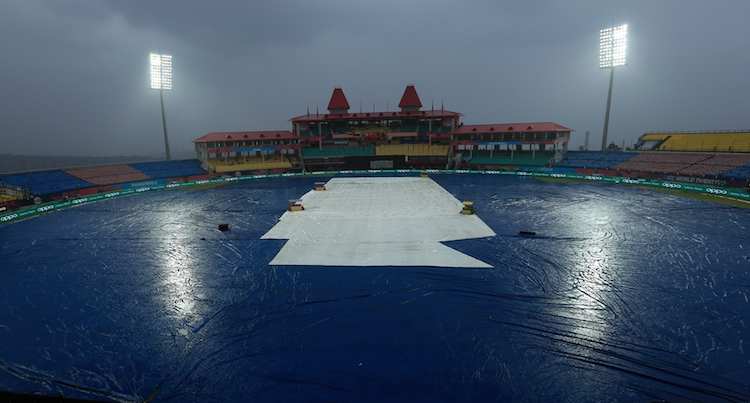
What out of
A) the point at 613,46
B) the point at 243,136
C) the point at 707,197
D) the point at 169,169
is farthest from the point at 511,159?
the point at 169,169

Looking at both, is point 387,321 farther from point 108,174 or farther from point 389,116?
point 389,116

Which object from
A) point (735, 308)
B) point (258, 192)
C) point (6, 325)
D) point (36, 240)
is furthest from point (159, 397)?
point (258, 192)

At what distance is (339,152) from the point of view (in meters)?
80.0

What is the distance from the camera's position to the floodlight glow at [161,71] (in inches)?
2704

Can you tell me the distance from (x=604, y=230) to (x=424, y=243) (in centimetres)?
1482

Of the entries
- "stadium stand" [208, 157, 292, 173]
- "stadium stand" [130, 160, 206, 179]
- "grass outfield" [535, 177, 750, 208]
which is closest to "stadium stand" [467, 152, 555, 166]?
"grass outfield" [535, 177, 750, 208]

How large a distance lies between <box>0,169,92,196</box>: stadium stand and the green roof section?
136 ft

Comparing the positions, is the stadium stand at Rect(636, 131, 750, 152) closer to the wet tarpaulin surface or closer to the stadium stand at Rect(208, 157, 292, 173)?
the wet tarpaulin surface

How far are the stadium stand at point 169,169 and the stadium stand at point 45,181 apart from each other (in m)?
12.0

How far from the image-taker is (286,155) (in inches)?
3263

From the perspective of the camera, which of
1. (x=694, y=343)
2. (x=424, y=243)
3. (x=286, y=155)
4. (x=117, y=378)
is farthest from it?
(x=286, y=155)

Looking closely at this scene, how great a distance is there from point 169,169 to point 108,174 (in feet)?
34.7

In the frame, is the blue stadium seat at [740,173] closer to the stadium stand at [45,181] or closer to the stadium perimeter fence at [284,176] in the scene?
the stadium perimeter fence at [284,176]

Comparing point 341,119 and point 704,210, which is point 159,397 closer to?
point 704,210
